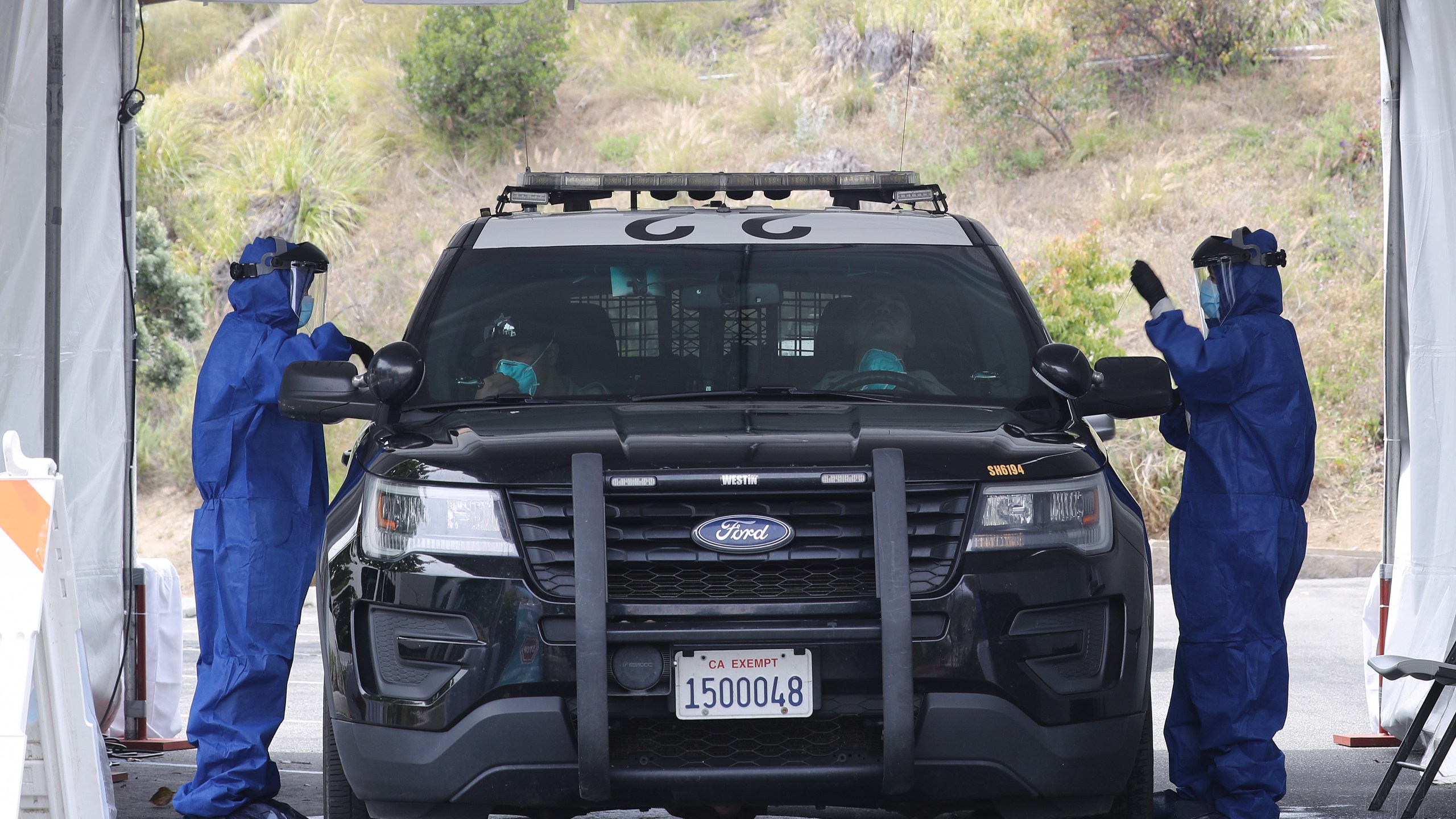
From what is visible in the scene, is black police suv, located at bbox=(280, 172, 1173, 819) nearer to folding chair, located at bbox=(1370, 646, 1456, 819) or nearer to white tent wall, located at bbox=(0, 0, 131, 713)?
folding chair, located at bbox=(1370, 646, 1456, 819)

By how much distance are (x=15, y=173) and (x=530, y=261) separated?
7.97ft

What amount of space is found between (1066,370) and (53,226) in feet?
13.3

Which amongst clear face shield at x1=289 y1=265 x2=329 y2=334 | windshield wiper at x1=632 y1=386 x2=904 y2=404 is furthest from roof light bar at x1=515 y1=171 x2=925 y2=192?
windshield wiper at x1=632 y1=386 x2=904 y2=404

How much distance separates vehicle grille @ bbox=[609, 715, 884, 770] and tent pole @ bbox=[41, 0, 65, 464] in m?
3.48

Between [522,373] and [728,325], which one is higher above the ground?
[728,325]

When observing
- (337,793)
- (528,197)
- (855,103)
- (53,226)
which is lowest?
(337,793)

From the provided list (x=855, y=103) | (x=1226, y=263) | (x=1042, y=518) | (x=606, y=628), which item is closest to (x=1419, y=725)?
(x=1226, y=263)

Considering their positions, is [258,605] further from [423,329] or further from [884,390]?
[884,390]

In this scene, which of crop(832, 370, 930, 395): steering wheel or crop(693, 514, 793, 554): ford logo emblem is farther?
crop(832, 370, 930, 395): steering wheel

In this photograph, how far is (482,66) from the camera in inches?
1046

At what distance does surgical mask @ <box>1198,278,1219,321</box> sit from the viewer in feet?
18.0

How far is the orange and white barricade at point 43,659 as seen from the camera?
3.51m

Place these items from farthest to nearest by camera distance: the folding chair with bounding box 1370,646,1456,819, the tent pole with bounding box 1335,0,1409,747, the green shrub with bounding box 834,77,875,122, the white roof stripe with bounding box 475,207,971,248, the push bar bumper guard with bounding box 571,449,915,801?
the green shrub with bounding box 834,77,875,122, the tent pole with bounding box 1335,0,1409,747, the folding chair with bounding box 1370,646,1456,819, the white roof stripe with bounding box 475,207,971,248, the push bar bumper guard with bounding box 571,449,915,801

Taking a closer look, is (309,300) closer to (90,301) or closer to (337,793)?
(90,301)
